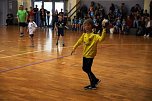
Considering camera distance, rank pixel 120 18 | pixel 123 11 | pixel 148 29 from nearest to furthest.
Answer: pixel 148 29, pixel 120 18, pixel 123 11

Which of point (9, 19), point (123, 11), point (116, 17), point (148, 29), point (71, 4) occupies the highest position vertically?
point (71, 4)

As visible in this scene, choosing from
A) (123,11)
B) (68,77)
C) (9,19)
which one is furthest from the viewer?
(9,19)

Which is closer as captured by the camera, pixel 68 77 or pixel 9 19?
pixel 68 77

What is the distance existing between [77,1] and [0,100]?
1979 centimetres

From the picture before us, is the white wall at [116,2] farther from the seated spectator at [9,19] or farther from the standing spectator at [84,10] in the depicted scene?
the seated spectator at [9,19]

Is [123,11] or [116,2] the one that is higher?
[116,2]

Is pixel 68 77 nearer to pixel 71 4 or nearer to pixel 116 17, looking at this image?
pixel 116 17

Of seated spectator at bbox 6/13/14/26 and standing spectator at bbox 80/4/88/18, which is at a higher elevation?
standing spectator at bbox 80/4/88/18

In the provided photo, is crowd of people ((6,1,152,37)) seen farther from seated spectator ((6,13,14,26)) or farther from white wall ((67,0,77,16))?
seated spectator ((6,13,14,26))

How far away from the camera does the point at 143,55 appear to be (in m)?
10.6

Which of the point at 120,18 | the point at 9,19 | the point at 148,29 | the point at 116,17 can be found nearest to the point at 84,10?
the point at 116,17

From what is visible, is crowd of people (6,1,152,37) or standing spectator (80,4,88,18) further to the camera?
standing spectator (80,4,88,18)

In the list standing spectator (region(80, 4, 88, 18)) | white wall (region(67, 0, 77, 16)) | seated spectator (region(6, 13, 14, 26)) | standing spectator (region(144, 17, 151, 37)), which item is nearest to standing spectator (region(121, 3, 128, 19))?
standing spectator (region(144, 17, 151, 37))

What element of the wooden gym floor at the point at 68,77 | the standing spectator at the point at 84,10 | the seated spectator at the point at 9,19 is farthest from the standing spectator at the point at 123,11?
the seated spectator at the point at 9,19
